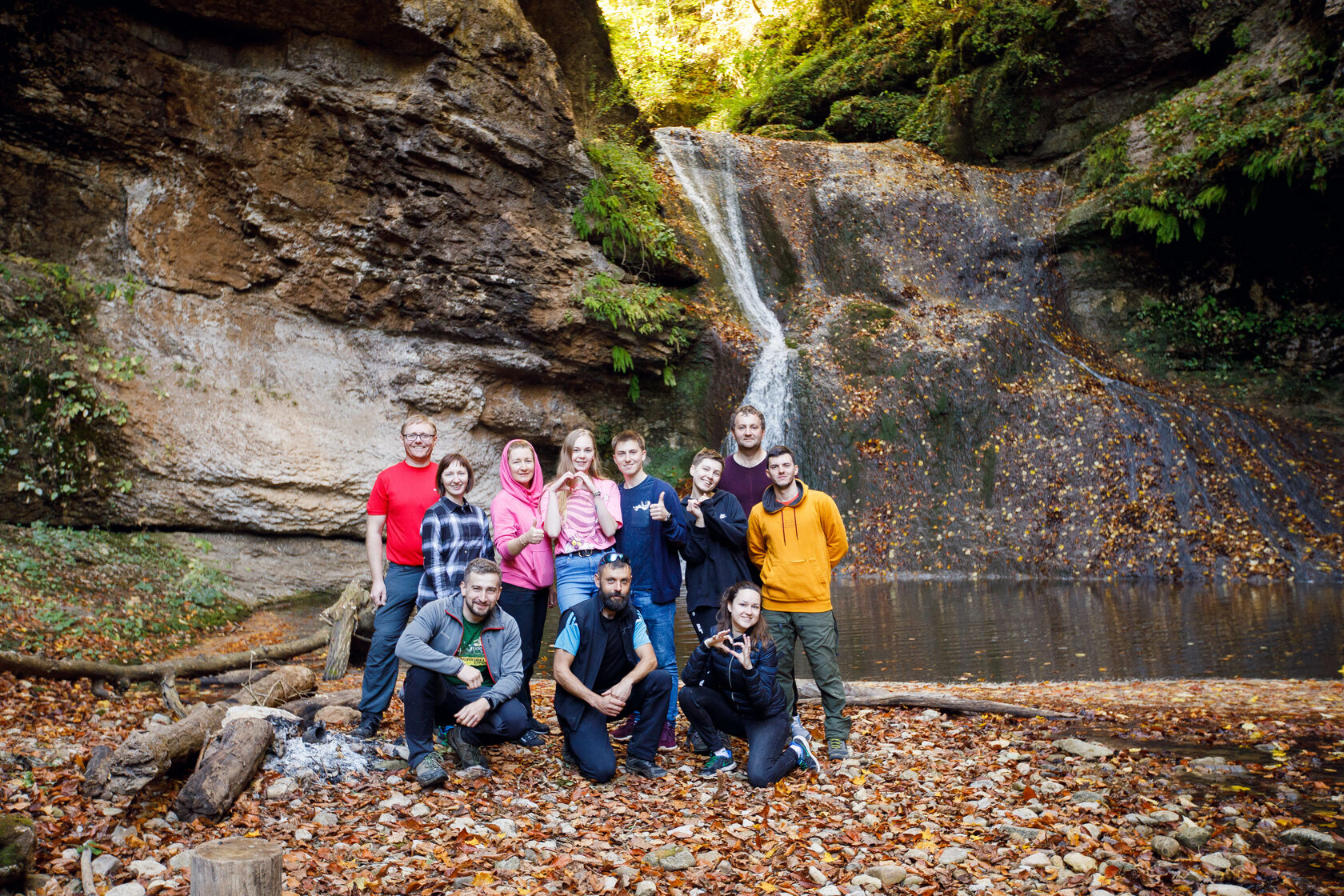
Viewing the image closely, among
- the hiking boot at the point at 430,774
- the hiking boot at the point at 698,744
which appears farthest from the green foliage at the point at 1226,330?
the hiking boot at the point at 430,774

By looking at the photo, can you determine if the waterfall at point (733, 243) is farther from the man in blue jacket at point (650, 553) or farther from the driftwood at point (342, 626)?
the man in blue jacket at point (650, 553)

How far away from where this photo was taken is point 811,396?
50.3 feet

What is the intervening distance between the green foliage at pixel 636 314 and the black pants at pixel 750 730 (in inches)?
398

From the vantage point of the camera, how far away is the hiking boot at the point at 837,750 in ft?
15.8

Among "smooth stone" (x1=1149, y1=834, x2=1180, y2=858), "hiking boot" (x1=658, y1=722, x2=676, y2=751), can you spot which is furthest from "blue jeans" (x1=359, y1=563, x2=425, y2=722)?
"smooth stone" (x1=1149, y1=834, x2=1180, y2=858)

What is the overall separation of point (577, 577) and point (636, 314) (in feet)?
32.3

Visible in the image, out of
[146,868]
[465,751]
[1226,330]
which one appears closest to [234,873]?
[146,868]

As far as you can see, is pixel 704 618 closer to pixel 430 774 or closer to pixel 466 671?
A: pixel 466 671

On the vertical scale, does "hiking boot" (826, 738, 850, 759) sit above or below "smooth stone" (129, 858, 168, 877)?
below

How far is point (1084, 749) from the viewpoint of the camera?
15.4ft

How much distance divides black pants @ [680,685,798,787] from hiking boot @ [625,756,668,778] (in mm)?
349

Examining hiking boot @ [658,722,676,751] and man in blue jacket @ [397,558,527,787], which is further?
hiking boot @ [658,722,676,751]

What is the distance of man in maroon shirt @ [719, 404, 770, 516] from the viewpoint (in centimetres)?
530

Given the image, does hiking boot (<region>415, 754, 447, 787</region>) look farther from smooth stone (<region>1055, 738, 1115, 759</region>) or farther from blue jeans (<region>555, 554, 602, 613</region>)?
smooth stone (<region>1055, 738, 1115, 759</region>)
